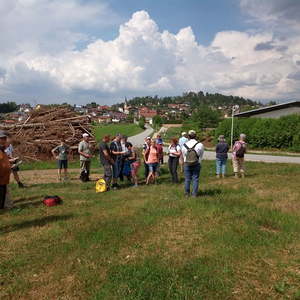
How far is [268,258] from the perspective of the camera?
A: 4.36 metres

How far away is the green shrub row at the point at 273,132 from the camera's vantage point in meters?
26.0

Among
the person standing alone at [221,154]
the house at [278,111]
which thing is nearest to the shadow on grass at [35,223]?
the person standing alone at [221,154]

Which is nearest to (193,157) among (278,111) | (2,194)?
(2,194)

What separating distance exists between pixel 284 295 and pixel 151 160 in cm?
639

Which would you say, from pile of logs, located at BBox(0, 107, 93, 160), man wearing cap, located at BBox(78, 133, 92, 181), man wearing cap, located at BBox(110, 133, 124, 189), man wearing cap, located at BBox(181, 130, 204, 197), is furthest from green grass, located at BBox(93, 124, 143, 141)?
man wearing cap, located at BBox(181, 130, 204, 197)

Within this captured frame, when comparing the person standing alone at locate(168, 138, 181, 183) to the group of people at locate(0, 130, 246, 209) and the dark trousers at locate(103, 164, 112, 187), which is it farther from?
the dark trousers at locate(103, 164, 112, 187)

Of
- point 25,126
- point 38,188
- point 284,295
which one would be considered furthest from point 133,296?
point 25,126

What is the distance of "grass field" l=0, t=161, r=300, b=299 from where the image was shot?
11.9ft

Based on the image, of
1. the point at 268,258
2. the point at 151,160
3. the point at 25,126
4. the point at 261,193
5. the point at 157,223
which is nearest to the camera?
the point at 268,258

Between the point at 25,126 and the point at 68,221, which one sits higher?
the point at 25,126

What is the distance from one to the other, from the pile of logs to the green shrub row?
53.0 ft

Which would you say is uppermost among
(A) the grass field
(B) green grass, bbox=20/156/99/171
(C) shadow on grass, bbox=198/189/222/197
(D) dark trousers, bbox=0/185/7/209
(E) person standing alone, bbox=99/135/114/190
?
(E) person standing alone, bbox=99/135/114/190

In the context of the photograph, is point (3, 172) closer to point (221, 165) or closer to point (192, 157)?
point (192, 157)

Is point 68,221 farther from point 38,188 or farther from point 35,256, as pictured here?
point 38,188
